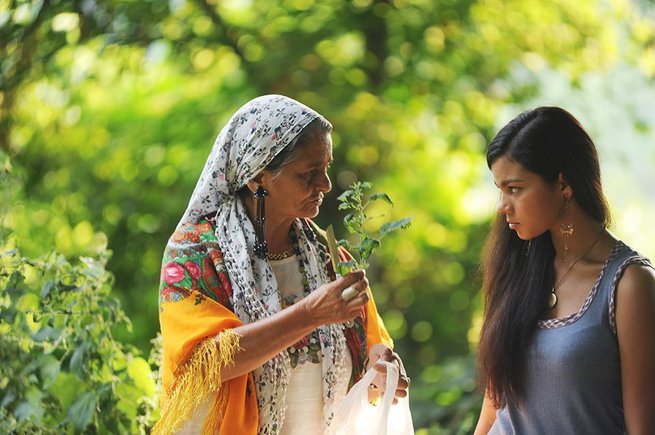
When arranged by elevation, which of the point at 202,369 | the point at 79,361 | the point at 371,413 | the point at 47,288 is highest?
the point at 202,369

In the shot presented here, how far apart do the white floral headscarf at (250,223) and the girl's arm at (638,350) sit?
0.67 meters

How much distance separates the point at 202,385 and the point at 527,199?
795mm

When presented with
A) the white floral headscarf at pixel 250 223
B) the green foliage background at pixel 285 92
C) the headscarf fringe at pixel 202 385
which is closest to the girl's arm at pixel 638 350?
the white floral headscarf at pixel 250 223

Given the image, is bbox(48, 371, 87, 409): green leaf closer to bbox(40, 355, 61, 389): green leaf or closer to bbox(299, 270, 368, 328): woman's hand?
bbox(40, 355, 61, 389): green leaf

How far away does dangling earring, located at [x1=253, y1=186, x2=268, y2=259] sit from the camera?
82.2 inches

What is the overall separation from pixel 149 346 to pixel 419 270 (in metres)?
2.02

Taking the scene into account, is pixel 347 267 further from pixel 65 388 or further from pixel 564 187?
pixel 65 388

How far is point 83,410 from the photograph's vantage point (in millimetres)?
2531

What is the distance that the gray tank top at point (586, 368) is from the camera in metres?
1.80

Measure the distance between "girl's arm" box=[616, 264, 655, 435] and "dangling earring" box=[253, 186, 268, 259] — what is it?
2.62 ft

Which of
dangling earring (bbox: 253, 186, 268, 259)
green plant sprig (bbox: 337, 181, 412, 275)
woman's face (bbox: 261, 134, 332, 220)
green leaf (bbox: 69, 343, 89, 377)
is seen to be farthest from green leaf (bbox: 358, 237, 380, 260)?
green leaf (bbox: 69, 343, 89, 377)

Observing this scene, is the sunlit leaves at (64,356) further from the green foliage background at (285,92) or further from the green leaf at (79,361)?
the green foliage background at (285,92)

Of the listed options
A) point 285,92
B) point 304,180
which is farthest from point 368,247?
point 285,92

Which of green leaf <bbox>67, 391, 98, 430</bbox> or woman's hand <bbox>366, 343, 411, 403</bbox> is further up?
woman's hand <bbox>366, 343, 411, 403</bbox>
